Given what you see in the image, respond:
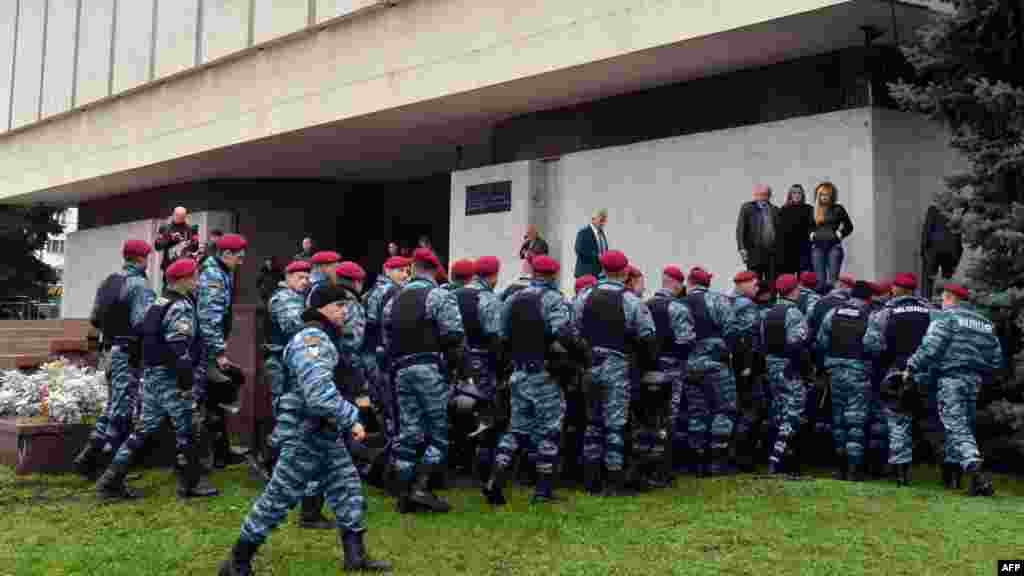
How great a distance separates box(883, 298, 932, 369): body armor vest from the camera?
9.93 meters

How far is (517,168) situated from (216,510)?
11065mm

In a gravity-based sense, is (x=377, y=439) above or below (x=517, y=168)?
below

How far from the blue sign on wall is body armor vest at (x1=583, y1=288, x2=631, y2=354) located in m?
9.44

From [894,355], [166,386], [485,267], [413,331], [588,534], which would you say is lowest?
[588,534]

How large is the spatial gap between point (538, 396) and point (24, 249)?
1166 inches

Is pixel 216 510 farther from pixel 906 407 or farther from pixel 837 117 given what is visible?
pixel 837 117

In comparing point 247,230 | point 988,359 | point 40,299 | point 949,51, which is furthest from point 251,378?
point 40,299

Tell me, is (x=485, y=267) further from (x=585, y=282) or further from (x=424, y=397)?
(x=424, y=397)

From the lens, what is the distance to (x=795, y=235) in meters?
13.7

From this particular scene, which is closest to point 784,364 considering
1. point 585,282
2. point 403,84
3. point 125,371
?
point 585,282

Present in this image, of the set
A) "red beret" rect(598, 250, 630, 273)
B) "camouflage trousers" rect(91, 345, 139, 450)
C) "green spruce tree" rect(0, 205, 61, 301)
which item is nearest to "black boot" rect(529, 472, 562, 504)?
"red beret" rect(598, 250, 630, 273)

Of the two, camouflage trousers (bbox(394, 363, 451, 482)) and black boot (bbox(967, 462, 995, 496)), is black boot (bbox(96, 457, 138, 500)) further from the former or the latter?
Answer: black boot (bbox(967, 462, 995, 496))

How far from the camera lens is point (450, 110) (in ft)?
62.1

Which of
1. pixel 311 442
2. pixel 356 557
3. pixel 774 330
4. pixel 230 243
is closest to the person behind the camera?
pixel 311 442
